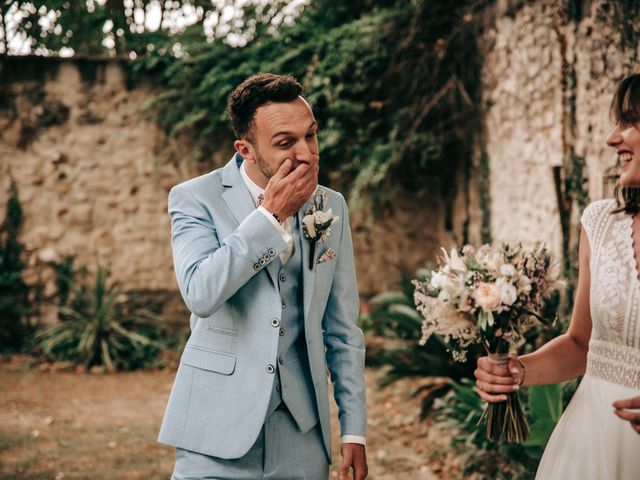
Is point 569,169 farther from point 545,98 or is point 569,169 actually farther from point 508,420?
point 508,420

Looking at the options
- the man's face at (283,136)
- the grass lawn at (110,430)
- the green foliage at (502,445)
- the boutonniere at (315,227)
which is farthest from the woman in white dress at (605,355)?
the grass lawn at (110,430)

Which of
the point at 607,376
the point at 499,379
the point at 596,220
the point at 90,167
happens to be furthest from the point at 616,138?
the point at 90,167

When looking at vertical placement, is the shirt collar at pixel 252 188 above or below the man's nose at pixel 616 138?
below

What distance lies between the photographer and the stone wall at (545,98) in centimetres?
437

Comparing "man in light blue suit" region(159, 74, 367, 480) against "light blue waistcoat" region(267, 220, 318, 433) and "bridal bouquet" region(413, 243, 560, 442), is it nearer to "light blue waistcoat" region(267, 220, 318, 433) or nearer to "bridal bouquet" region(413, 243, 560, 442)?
"light blue waistcoat" region(267, 220, 318, 433)

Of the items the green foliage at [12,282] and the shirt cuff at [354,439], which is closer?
the shirt cuff at [354,439]

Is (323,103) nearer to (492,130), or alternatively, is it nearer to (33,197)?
(492,130)

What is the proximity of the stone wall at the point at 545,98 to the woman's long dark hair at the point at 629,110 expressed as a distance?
1.69 m

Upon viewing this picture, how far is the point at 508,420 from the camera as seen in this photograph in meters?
2.20

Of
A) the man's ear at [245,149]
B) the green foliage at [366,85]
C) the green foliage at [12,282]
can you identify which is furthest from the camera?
the green foliage at [12,282]

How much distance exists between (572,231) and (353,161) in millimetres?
3325

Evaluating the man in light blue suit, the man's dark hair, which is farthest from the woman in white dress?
the man's dark hair

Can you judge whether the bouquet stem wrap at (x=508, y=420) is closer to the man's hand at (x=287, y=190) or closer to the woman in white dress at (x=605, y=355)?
the woman in white dress at (x=605, y=355)

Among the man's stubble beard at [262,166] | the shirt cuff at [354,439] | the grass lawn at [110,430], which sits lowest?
the grass lawn at [110,430]
